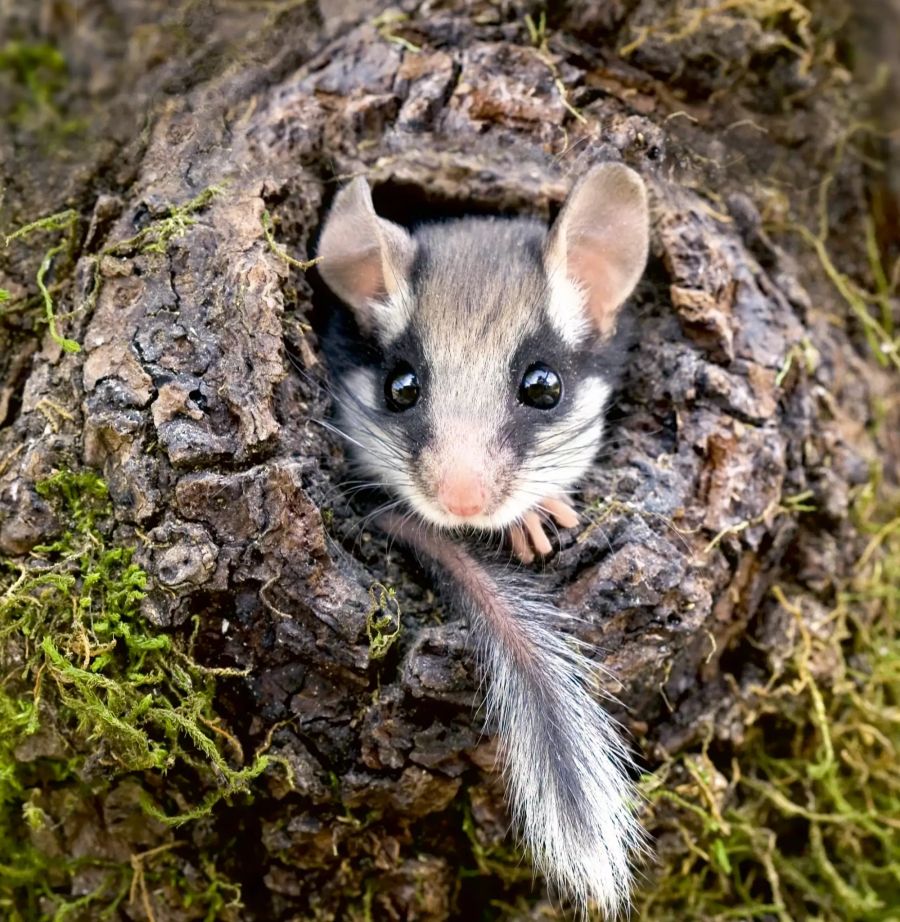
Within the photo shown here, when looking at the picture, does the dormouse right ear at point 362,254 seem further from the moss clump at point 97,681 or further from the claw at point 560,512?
the moss clump at point 97,681

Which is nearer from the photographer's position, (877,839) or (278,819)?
(278,819)

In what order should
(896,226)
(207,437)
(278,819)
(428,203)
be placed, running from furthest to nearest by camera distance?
(896,226) → (428,203) → (278,819) → (207,437)

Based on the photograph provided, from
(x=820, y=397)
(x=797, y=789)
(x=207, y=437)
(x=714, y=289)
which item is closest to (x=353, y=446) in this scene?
(x=207, y=437)

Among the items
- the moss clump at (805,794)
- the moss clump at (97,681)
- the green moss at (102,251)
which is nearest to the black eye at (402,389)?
the green moss at (102,251)

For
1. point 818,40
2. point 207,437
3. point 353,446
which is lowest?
point 353,446

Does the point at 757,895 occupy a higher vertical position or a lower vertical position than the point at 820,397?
lower

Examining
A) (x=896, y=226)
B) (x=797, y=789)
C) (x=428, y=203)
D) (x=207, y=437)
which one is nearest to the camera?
(x=207, y=437)

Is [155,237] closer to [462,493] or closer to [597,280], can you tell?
[462,493]

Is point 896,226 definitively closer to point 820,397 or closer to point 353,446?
point 820,397
